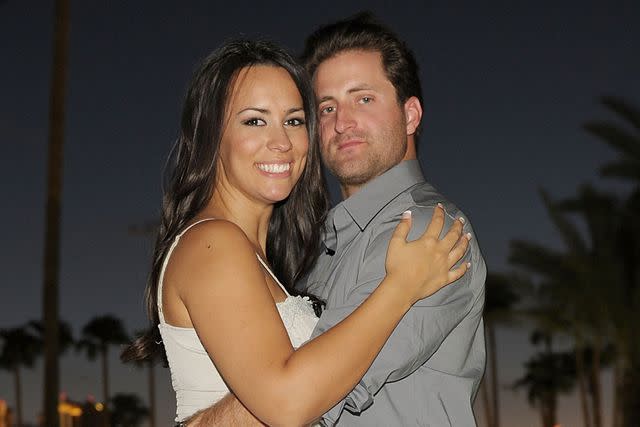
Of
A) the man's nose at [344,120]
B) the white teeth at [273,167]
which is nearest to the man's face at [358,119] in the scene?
the man's nose at [344,120]

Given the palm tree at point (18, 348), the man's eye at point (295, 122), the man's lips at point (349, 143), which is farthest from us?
the palm tree at point (18, 348)

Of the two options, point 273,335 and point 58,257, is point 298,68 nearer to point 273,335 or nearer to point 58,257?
point 273,335

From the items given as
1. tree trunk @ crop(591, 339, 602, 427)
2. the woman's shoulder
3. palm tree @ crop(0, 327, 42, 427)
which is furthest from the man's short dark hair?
palm tree @ crop(0, 327, 42, 427)

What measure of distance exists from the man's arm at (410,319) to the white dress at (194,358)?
31 cm

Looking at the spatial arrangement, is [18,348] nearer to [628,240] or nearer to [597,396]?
[597,396]

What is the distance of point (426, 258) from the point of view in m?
3.64

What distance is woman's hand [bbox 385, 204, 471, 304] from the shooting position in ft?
11.7

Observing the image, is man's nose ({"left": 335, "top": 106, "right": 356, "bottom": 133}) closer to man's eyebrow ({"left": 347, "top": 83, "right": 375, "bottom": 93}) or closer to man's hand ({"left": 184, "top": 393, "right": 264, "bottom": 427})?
man's eyebrow ({"left": 347, "top": 83, "right": 375, "bottom": 93})

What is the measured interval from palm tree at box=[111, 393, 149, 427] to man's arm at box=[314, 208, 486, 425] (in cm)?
8474

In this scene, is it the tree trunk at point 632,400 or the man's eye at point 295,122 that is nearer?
the man's eye at point 295,122

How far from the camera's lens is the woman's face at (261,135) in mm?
3885

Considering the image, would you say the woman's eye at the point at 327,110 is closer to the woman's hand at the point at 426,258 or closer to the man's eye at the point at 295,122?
the man's eye at the point at 295,122

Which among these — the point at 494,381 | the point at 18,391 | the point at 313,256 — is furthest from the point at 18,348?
the point at 313,256

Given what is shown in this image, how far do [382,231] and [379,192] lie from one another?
1.11ft
